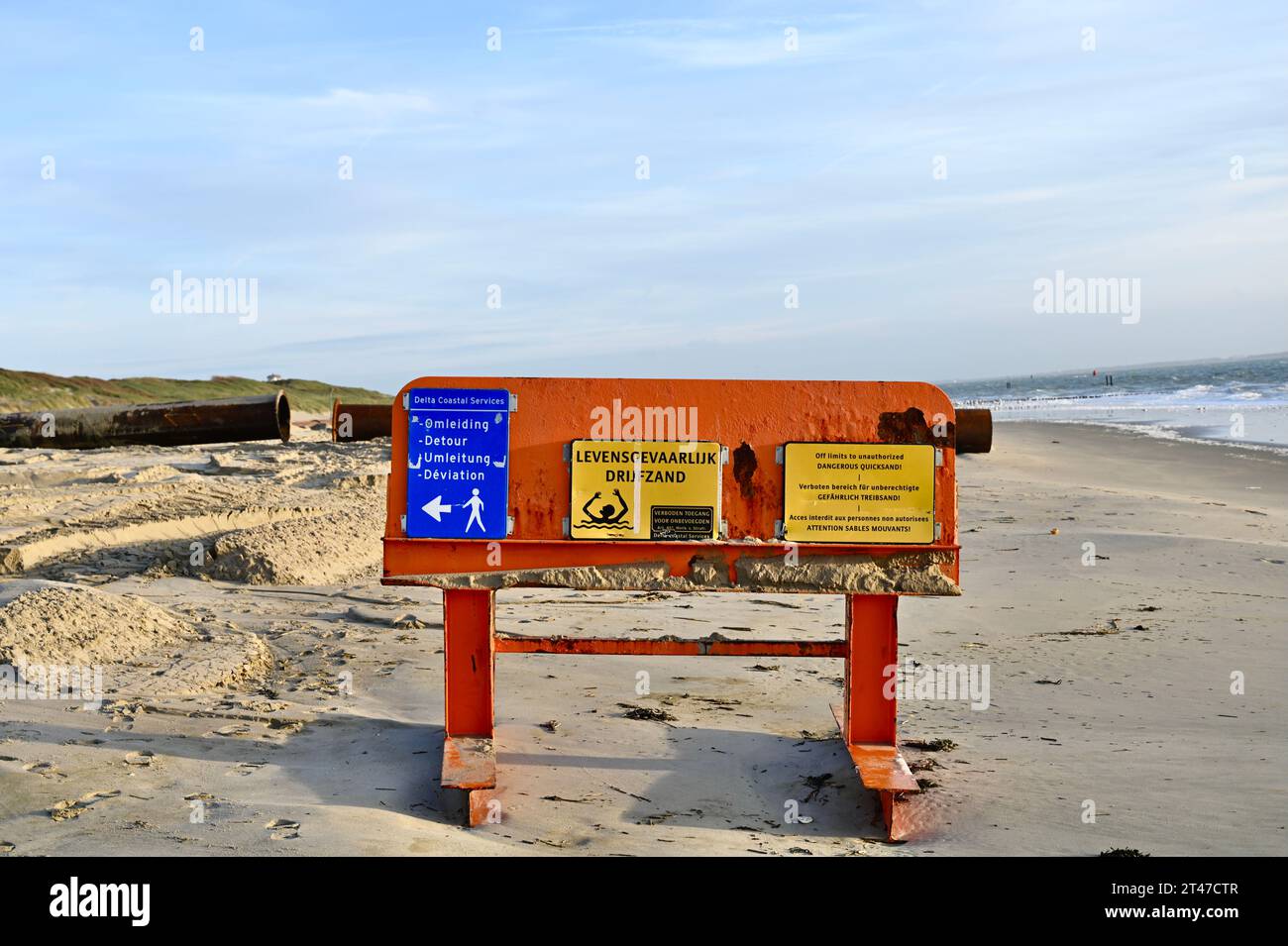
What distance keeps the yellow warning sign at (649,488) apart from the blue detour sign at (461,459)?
0.30 metres

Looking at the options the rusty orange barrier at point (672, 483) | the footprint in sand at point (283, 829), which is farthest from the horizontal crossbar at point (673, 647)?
the footprint in sand at point (283, 829)

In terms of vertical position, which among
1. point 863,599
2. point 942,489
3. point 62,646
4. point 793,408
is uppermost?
point 793,408

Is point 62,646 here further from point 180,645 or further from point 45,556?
point 45,556

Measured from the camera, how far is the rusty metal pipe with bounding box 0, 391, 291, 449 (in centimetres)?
348

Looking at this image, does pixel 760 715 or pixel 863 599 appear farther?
pixel 760 715

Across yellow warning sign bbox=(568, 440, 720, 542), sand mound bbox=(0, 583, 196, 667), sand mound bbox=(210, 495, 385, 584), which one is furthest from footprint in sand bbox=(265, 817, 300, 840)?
sand mound bbox=(210, 495, 385, 584)

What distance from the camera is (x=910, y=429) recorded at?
14.1 feet

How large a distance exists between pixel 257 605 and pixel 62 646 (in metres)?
1.89

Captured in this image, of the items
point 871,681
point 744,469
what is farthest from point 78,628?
point 871,681

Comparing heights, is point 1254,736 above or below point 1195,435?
below

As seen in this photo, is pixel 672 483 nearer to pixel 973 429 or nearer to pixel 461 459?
pixel 461 459

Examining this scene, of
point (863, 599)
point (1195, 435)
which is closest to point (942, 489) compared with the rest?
point (863, 599)

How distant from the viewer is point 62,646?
5531 millimetres
